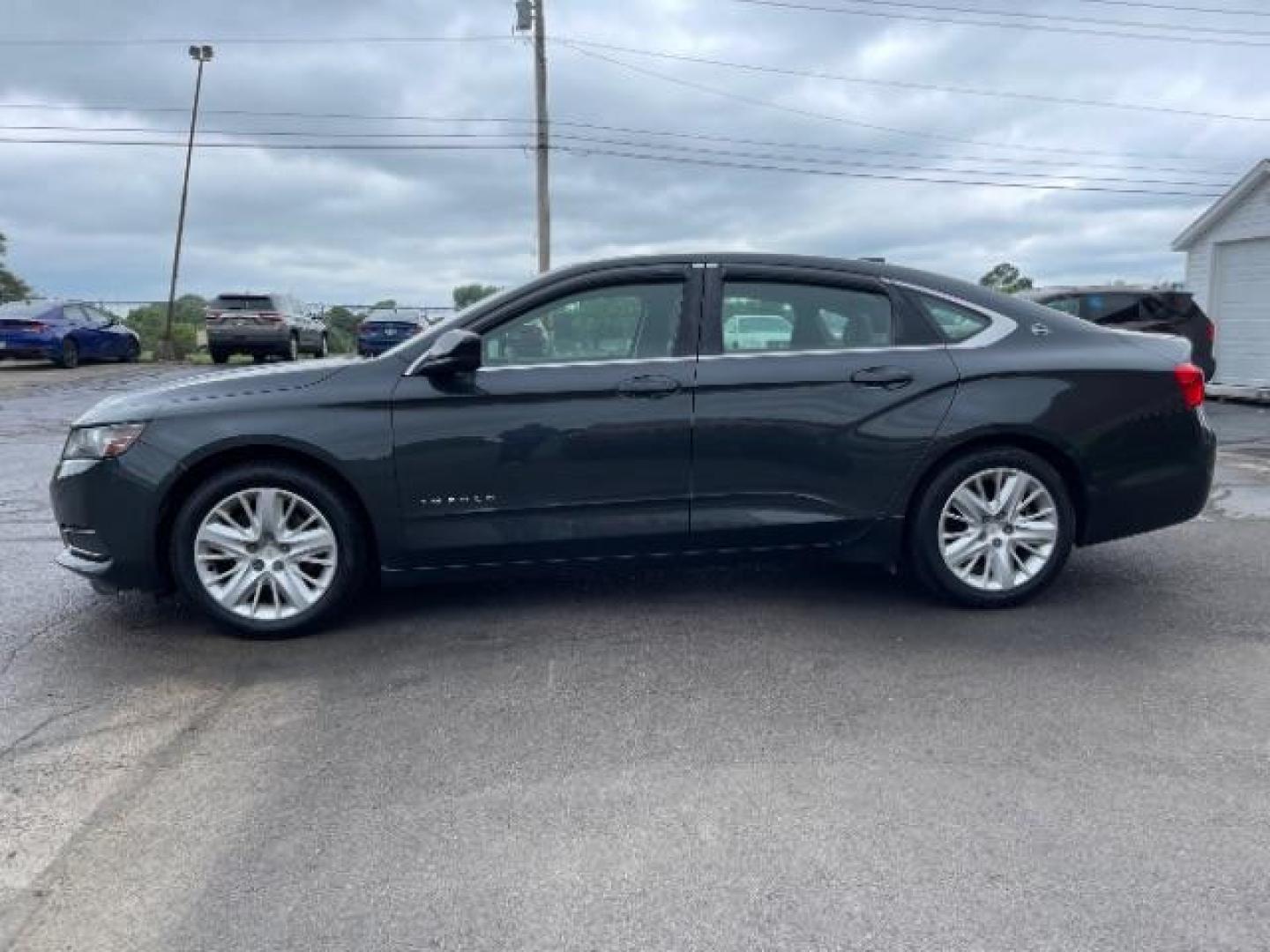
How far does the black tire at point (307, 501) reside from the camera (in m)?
4.37

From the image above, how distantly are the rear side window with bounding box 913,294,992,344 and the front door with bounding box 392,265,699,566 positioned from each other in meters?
1.13

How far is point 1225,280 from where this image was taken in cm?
1820

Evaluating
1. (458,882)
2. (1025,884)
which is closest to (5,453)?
(458,882)

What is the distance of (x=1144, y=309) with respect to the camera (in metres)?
14.2

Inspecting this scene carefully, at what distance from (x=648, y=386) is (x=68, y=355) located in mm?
23070

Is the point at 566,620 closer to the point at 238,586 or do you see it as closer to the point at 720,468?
the point at 720,468

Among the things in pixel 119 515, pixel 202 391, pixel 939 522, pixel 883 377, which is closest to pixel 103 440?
pixel 119 515

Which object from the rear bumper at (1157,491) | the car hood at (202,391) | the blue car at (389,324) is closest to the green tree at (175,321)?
the blue car at (389,324)

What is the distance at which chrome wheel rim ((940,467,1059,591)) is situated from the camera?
15.5 ft

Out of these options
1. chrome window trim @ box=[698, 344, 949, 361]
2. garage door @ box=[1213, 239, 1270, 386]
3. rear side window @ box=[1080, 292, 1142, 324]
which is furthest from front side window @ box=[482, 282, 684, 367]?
garage door @ box=[1213, 239, 1270, 386]

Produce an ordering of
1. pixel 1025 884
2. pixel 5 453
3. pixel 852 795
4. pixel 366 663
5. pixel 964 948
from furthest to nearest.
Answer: pixel 5 453 → pixel 366 663 → pixel 852 795 → pixel 1025 884 → pixel 964 948

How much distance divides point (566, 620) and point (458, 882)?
210cm

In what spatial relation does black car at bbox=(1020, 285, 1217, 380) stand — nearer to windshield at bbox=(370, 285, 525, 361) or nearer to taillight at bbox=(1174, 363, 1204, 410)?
taillight at bbox=(1174, 363, 1204, 410)

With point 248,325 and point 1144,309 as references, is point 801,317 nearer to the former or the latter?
point 1144,309
